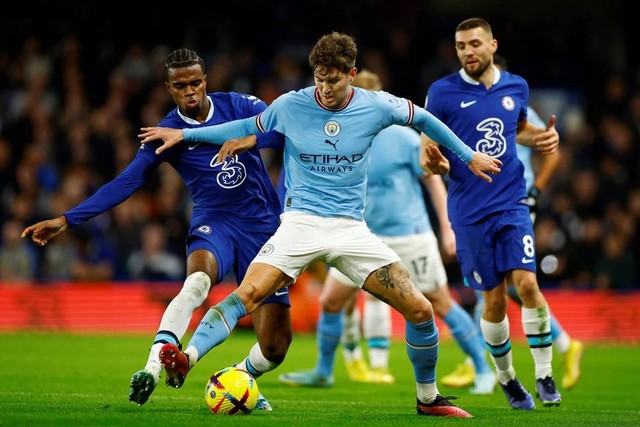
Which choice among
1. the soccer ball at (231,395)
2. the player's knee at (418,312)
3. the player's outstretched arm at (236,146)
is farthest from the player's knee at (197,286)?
the player's knee at (418,312)

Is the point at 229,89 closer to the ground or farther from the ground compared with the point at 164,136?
closer to the ground

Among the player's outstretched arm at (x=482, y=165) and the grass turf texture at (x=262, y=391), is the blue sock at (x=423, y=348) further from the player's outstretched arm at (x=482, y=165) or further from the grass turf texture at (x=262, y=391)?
the player's outstretched arm at (x=482, y=165)

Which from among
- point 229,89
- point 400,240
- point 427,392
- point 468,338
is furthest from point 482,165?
point 229,89

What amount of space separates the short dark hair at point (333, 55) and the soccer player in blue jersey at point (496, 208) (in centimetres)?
182

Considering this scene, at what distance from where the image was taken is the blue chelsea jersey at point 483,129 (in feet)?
29.9

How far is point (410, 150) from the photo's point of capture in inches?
448

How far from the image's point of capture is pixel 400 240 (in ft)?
37.7

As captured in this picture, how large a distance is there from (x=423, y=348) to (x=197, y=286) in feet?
5.24

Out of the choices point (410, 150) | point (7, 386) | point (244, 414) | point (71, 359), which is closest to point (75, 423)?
point (244, 414)

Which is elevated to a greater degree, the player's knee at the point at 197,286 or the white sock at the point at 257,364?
the player's knee at the point at 197,286

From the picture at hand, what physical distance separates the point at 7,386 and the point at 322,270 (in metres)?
9.35

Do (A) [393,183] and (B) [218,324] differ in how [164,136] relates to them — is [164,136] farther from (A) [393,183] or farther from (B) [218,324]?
(A) [393,183]

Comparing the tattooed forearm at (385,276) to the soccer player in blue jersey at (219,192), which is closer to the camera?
the tattooed forearm at (385,276)

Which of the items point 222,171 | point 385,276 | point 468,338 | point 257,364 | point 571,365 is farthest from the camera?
point 468,338
